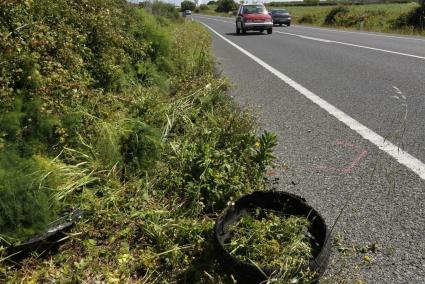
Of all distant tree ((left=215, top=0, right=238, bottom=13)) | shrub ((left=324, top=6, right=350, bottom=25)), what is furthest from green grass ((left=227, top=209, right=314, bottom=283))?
distant tree ((left=215, top=0, right=238, bottom=13))

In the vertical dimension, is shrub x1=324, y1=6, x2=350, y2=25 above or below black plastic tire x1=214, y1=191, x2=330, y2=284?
below

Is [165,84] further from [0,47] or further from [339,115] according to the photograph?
[0,47]

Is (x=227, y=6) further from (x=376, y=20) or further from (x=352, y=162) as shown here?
(x=352, y=162)

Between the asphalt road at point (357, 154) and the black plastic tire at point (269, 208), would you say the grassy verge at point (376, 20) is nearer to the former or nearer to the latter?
the asphalt road at point (357, 154)

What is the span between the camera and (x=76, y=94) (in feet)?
10.8

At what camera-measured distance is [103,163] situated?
2887 mm

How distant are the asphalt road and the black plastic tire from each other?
0.18m

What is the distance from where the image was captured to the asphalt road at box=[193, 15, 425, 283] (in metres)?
2.25

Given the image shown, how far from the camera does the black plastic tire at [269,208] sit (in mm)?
1852

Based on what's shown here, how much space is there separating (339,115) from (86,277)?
345 cm

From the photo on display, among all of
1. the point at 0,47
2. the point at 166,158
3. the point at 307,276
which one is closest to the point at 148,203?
the point at 166,158

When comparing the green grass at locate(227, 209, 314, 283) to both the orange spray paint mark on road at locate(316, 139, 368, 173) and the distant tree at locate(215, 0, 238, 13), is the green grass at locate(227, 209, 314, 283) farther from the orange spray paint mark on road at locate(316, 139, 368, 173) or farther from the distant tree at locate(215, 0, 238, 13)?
the distant tree at locate(215, 0, 238, 13)

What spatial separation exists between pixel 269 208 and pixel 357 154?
144cm

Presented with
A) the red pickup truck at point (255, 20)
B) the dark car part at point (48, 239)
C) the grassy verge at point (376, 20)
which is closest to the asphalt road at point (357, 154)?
the dark car part at point (48, 239)
